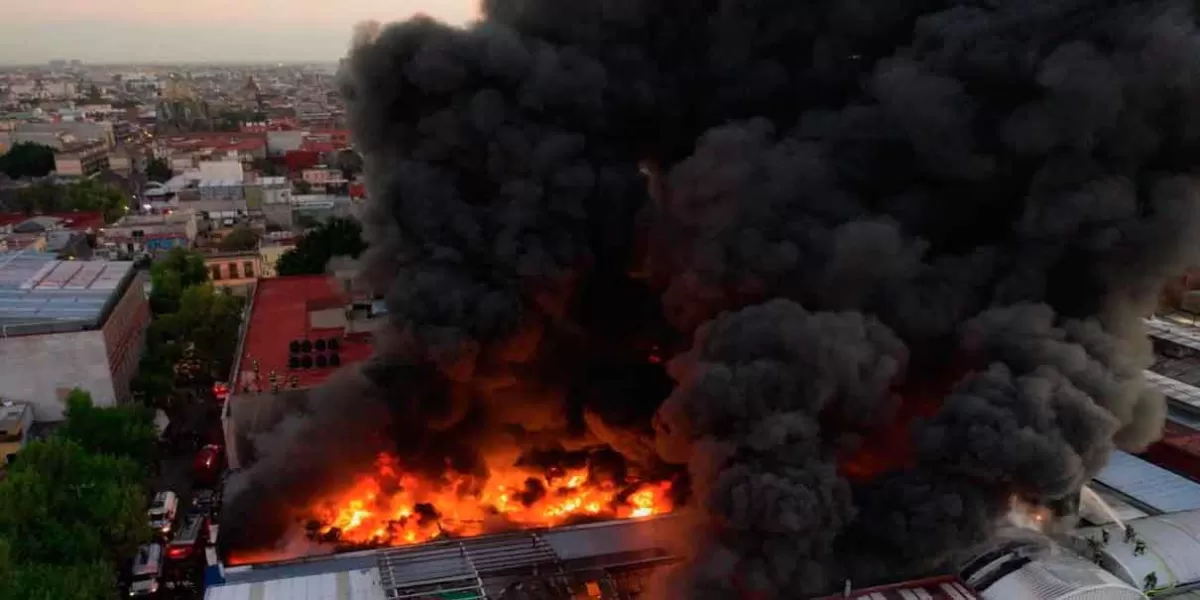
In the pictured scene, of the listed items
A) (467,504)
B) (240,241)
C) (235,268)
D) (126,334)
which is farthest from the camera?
(240,241)

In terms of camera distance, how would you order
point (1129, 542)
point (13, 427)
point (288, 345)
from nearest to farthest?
point (1129, 542), point (13, 427), point (288, 345)

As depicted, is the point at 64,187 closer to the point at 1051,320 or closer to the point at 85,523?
the point at 85,523

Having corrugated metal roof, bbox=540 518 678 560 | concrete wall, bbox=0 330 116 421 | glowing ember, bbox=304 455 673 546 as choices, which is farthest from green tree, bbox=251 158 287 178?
corrugated metal roof, bbox=540 518 678 560

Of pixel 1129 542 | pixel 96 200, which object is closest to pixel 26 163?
pixel 96 200

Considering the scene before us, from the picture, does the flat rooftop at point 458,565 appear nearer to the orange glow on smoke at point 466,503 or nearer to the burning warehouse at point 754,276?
the orange glow on smoke at point 466,503

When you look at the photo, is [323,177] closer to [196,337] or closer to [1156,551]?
[196,337]

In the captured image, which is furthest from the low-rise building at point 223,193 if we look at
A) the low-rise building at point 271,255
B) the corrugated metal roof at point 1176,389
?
the corrugated metal roof at point 1176,389
